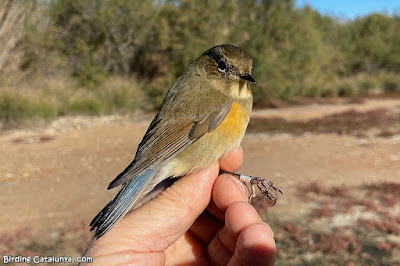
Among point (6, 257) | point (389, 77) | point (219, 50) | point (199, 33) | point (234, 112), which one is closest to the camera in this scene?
point (234, 112)

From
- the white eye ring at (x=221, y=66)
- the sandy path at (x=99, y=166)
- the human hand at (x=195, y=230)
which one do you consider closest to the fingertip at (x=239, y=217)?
the human hand at (x=195, y=230)

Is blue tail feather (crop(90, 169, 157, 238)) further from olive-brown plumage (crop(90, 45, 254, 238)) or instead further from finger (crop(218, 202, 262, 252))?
finger (crop(218, 202, 262, 252))

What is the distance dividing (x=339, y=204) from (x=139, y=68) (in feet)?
46.6

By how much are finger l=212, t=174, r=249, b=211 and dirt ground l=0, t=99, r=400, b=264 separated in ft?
7.10

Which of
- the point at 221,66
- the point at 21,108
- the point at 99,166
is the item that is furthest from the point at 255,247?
the point at 21,108

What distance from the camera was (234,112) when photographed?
2.10 metres

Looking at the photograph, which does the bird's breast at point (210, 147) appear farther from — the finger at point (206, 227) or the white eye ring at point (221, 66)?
the finger at point (206, 227)

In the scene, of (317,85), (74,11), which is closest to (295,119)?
(317,85)

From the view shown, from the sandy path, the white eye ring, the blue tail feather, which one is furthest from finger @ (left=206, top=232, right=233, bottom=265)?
the sandy path

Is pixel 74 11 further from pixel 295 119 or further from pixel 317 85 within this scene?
pixel 317 85

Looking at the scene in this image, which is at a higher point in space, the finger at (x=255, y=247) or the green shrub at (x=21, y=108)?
the finger at (x=255, y=247)

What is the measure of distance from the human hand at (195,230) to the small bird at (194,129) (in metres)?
0.12

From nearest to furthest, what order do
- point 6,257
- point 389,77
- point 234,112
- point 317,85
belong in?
point 234,112, point 6,257, point 317,85, point 389,77

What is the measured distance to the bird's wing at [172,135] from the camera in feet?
6.43
